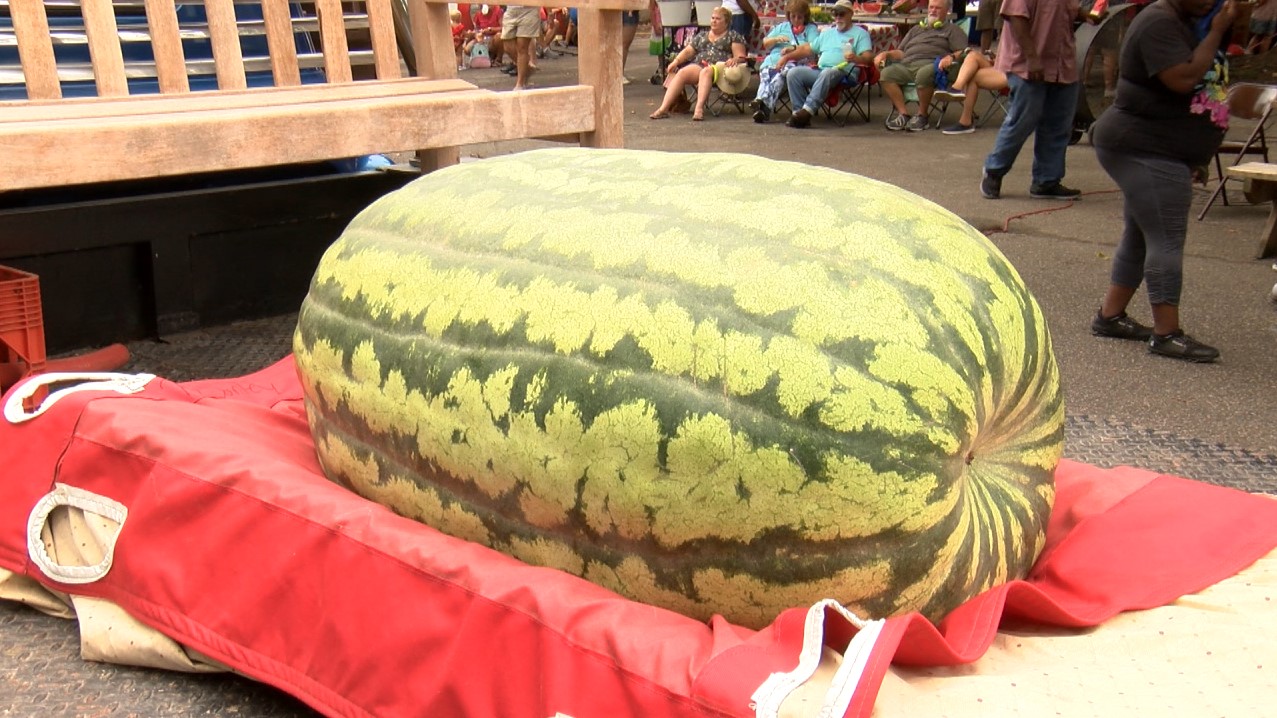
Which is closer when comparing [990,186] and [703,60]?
[990,186]

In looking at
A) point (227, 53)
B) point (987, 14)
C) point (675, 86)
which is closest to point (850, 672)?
point (227, 53)

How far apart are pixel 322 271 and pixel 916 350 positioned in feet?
4.17

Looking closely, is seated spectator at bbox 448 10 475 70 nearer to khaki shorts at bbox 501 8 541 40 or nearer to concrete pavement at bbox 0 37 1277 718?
khaki shorts at bbox 501 8 541 40

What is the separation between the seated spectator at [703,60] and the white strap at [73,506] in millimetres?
9999

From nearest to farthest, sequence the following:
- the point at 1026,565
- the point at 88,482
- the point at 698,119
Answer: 1. the point at 1026,565
2. the point at 88,482
3. the point at 698,119

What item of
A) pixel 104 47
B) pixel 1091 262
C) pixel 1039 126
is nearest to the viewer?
pixel 104 47

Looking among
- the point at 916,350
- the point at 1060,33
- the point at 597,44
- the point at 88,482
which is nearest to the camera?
the point at 916,350

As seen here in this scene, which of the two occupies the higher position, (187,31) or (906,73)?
(187,31)

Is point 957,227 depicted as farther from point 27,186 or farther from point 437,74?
point 437,74

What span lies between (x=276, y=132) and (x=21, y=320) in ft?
2.79

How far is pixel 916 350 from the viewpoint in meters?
1.71

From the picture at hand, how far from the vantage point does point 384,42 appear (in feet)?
14.4

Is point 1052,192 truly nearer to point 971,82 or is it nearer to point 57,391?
point 971,82

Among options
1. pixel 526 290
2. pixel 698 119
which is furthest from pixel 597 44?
pixel 698 119
